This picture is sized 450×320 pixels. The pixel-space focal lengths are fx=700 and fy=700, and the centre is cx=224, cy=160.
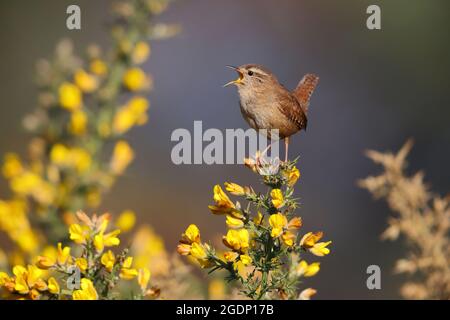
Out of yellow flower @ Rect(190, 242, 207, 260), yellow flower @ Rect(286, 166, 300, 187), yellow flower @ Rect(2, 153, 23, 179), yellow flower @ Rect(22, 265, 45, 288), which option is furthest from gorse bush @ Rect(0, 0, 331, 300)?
yellow flower @ Rect(286, 166, 300, 187)

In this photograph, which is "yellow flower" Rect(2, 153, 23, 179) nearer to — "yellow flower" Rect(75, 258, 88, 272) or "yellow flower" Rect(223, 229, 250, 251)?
"yellow flower" Rect(75, 258, 88, 272)

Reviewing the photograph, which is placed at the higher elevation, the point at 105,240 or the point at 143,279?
the point at 105,240

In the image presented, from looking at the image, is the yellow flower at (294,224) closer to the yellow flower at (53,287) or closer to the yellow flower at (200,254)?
the yellow flower at (200,254)

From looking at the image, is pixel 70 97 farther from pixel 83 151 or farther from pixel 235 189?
pixel 235 189

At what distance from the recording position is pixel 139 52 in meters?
4.50

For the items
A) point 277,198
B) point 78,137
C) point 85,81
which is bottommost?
point 277,198

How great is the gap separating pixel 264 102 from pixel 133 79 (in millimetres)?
1025

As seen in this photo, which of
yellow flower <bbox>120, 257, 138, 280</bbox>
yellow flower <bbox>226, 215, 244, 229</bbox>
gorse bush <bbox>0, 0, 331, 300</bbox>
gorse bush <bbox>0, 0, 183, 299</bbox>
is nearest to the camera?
yellow flower <bbox>226, 215, 244, 229</bbox>

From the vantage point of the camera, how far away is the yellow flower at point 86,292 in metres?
2.51

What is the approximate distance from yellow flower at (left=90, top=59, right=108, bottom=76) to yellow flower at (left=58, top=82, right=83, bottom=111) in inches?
6.7

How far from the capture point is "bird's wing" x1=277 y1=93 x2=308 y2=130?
3979 millimetres

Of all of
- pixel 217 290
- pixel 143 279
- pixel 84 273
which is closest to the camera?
pixel 84 273

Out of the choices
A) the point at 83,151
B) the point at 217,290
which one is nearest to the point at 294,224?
the point at 217,290
